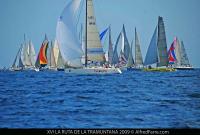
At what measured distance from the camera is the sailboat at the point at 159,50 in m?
71.3

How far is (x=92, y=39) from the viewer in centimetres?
5531

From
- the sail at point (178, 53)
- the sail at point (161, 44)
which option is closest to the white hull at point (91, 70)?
the sail at point (161, 44)

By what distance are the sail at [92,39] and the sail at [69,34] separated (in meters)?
1.34

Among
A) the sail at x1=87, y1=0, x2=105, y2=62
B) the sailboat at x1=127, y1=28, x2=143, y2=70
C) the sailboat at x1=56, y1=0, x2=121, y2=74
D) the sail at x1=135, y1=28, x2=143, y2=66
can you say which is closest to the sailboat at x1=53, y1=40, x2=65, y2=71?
the sailboat at x1=127, y1=28, x2=143, y2=70

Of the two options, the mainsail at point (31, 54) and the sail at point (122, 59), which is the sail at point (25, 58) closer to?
the mainsail at point (31, 54)

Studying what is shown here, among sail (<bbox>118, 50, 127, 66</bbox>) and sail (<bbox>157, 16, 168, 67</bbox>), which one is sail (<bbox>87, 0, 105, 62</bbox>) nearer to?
sail (<bbox>157, 16, 168, 67</bbox>)

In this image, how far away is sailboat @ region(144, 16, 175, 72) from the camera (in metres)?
71.3

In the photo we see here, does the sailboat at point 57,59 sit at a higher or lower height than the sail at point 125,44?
lower

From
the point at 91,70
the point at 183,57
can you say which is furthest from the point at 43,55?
the point at 91,70

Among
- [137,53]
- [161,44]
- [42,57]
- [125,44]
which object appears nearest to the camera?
[161,44]

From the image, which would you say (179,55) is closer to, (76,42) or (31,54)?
(31,54)

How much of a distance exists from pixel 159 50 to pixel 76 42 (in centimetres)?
2104

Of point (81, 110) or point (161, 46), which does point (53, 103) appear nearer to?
point (81, 110)

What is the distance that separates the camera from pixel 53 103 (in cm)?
2077
